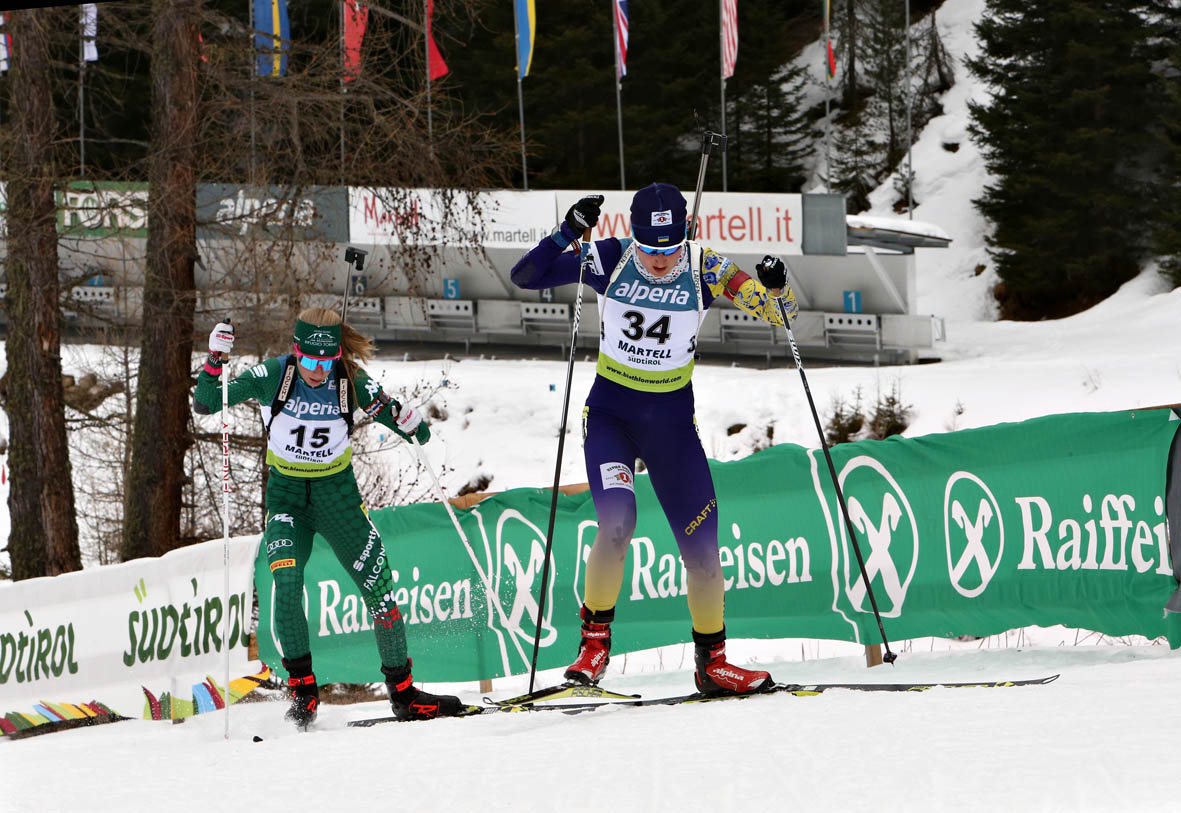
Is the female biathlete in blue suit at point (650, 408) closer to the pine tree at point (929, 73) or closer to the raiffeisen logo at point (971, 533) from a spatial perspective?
the raiffeisen logo at point (971, 533)

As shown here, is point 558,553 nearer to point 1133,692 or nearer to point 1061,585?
point 1061,585

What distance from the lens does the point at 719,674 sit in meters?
5.68

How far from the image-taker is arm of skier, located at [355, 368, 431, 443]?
6.69 metres

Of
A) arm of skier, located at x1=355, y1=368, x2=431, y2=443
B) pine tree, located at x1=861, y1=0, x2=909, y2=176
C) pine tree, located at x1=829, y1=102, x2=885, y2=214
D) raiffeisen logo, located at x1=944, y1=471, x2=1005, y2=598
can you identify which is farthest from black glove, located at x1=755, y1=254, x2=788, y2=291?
pine tree, located at x1=861, y1=0, x2=909, y2=176

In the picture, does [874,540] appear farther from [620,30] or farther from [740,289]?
[620,30]

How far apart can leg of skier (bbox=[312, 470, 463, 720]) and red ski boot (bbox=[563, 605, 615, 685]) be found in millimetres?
1014

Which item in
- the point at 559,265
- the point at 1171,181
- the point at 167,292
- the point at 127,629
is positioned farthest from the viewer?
the point at 1171,181

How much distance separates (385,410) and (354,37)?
6451 millimetres

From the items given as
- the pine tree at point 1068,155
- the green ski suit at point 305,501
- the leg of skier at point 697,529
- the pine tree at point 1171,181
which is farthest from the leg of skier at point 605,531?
the pine tree at point 1068,155

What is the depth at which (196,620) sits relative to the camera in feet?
27.8

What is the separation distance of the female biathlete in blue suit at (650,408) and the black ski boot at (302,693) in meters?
1.58

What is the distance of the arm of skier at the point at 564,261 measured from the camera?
18.9ft

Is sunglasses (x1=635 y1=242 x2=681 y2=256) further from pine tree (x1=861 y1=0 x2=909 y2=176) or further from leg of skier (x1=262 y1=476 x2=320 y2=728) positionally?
pine tree (x1=861 y1=0 x2=909 y2=176)

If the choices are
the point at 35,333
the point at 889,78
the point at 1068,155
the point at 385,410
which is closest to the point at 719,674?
the point at 385,410
